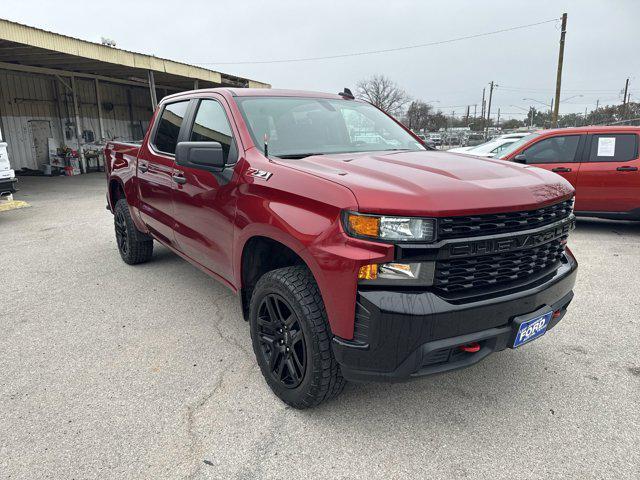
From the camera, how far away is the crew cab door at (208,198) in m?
2.87

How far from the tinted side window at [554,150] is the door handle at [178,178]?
6.02m

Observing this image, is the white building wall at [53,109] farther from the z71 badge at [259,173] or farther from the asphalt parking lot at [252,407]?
the z71 badge at [259,173]

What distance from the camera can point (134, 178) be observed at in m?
4.46

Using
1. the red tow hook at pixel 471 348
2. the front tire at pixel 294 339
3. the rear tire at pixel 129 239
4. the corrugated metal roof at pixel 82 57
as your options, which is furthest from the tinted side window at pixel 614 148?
the corrugated metal roof at pixel 82 57

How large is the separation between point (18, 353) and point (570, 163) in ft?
24.9

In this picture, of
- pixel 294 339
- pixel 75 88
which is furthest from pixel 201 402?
pixel 75 88

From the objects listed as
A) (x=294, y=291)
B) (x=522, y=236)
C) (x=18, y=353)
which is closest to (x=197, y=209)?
(x=294, y=291)

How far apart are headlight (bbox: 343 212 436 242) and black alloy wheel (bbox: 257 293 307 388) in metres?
0.67

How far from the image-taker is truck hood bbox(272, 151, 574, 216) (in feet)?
6.37

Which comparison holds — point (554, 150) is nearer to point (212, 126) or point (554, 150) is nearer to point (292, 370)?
point (212, 126)

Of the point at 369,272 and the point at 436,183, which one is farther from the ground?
the point at 436,183

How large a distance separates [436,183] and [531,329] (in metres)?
0.90

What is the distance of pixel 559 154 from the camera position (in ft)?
23.4

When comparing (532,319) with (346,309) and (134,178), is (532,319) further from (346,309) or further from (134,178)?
(134,178)
